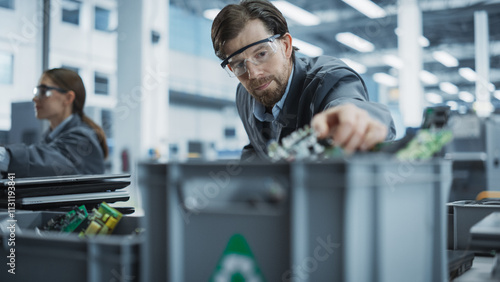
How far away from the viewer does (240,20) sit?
1429mm

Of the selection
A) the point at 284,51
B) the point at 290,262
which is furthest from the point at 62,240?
the point at 284,51

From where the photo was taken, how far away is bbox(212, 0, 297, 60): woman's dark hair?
1.42 m

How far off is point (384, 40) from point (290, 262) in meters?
12.1

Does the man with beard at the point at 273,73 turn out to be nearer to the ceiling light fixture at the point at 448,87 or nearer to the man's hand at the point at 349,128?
the man's hand at the point at 349,128

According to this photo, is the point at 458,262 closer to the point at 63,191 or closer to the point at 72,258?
the point at 72,258

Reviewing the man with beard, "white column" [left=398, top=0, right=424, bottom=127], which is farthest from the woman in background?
"white column" [left=398, top=0, right=424, bottom=127]

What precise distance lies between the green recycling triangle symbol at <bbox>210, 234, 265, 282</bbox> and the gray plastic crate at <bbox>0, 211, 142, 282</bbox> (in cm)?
12

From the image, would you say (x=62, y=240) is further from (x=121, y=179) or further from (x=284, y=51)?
(x=284, y=51)

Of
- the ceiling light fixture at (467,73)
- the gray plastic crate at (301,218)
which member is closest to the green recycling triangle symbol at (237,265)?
the gray plastic crate at (301,218)

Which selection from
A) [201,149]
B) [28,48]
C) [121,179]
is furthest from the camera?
[201,149]

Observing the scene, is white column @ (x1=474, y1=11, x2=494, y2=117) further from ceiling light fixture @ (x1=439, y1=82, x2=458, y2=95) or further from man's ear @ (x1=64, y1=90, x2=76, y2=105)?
ceiling light fixture @ (x1=439, y1=82, x2=458, y2=95)

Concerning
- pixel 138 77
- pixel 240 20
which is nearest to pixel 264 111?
pixel 240 20

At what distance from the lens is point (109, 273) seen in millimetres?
656

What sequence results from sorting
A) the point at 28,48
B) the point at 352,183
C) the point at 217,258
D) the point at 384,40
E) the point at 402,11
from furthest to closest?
1. the point at 384,40
2. the point at 402,11
3. the point at 28,48
4. the point at 217,258
5. the point at 352,183
